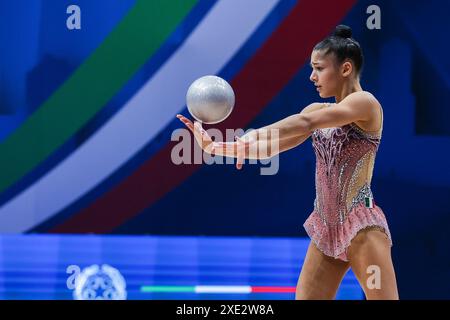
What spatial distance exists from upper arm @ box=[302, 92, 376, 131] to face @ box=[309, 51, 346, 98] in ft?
0.51

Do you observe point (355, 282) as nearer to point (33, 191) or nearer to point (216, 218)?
point (216, 218)

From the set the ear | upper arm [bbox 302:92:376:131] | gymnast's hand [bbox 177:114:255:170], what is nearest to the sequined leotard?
upper arm [bbox 302:92:376:131]

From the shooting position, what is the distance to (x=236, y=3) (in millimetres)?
5324

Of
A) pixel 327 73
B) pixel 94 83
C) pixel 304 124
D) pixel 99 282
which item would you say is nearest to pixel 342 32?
pixel 327 73

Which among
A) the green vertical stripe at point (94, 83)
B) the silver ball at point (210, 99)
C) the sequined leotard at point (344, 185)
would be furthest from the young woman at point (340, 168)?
the green vertical stripe at point (94, 83)

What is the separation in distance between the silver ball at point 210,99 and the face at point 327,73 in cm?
42

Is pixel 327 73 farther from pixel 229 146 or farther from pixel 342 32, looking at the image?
pixel 229 146

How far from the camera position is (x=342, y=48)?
11.1 feet

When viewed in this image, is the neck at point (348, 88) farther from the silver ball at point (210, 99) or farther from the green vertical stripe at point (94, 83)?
the green vertical stripe at point (94, 83)

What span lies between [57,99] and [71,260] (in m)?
1.11

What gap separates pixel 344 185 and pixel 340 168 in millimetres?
76

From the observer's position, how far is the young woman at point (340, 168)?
10.4 ft
